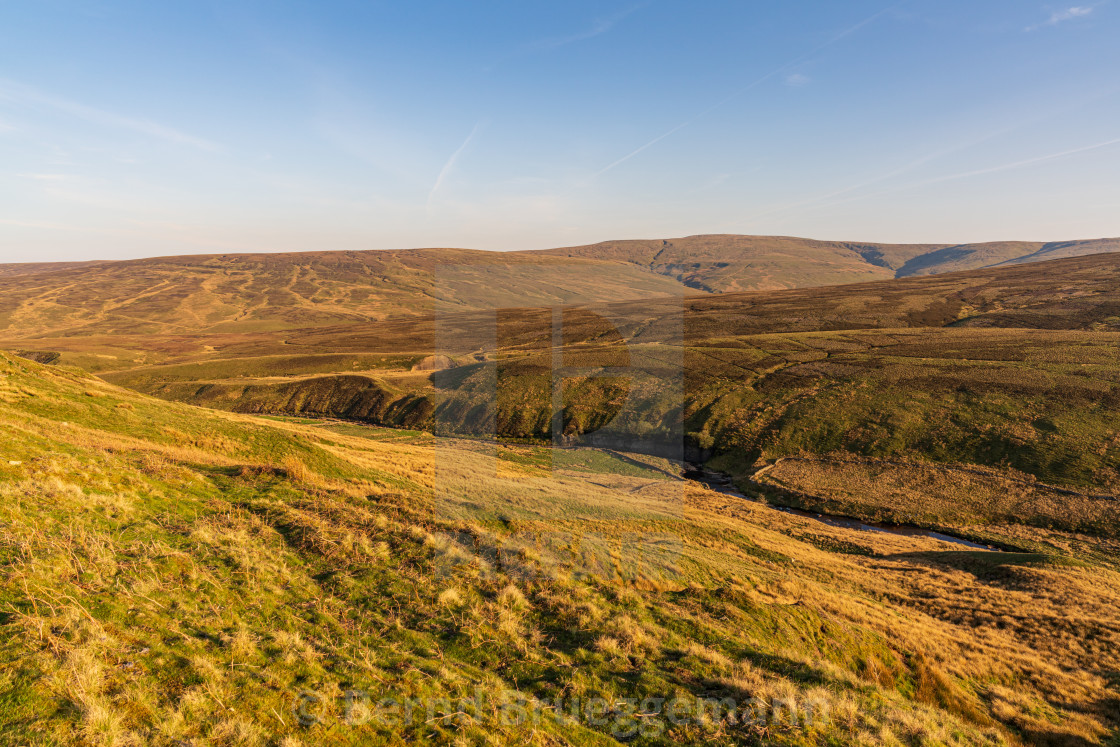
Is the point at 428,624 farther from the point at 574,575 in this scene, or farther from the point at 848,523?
the point at 848,523

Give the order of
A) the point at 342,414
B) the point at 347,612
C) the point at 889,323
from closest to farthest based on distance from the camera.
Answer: the point at 347,612, the point at 342,414, the point at 889,323

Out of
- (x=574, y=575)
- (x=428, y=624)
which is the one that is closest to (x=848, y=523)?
(x=574, y=575)

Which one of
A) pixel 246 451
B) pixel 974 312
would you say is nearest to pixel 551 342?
pixel 246 451

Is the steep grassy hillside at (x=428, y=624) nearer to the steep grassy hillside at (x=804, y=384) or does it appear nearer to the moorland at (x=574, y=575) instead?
the moorland at (x=574, y=575)

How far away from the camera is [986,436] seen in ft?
154

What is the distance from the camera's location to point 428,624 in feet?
38.7

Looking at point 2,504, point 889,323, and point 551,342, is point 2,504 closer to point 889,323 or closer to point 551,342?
point 551,342

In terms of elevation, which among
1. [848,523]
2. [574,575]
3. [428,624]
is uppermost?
[428,624]

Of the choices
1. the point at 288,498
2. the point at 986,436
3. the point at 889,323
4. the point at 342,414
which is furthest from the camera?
the point at 889,323

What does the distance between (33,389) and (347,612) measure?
2701 cm

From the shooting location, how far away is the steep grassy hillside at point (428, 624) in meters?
7.95

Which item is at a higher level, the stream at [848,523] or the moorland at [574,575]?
the moorland at [574,575]

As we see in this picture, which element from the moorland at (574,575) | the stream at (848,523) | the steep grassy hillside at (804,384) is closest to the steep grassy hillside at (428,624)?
the moorland at (574,575)

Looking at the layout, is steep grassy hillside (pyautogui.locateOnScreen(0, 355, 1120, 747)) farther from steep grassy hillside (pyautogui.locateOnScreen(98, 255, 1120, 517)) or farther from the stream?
steep grassy hillside (pyautogui.locateOnScreen(98, 255, 1120, 517))
